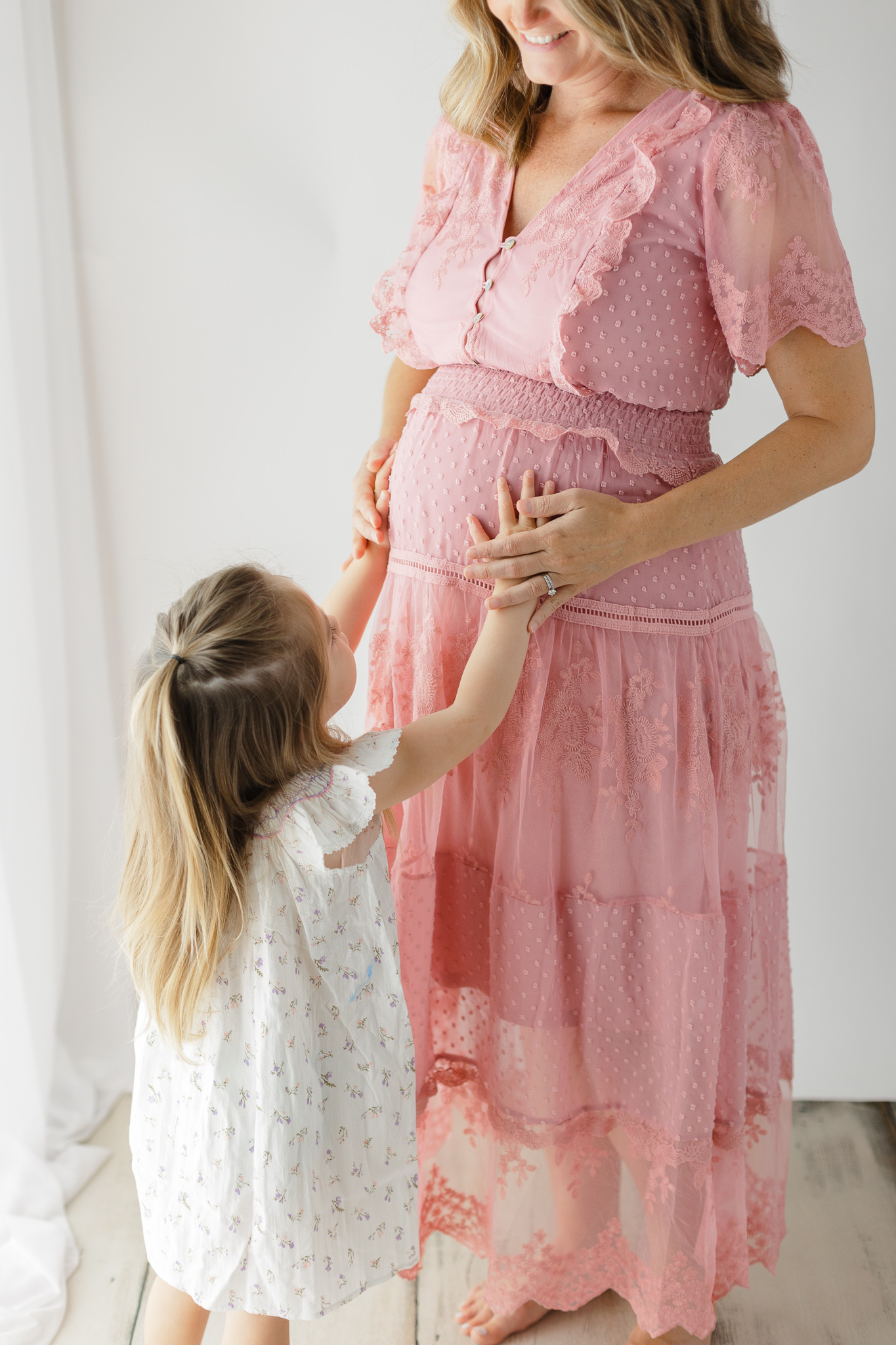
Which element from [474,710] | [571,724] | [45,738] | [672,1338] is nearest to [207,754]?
[474,710]

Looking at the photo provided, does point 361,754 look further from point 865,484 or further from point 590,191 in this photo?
point 865,484

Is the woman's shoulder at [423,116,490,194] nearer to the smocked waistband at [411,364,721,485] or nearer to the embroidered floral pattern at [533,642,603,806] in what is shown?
the smocked waistband at [411,364,721,485]

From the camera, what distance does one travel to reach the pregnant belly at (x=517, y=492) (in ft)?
3.74

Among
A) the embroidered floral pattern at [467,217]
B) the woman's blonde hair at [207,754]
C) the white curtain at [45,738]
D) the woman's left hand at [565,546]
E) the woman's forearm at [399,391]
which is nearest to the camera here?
the woman's blonde hair at [207,754]

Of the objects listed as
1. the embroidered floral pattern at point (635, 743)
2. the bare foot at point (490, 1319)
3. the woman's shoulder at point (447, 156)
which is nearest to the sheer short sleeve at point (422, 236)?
the woman's shoulder at point (447, 156)

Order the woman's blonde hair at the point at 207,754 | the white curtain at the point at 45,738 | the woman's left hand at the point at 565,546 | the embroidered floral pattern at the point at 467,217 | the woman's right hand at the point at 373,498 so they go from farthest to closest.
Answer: the white curtain at the point at 45,738 → the woman's right hand at the point at 373,498 → the embroidered floral pattern at the point at 467,217 → the woman's left hand at the point at 565,546 → the woman's blonde hair at the point at 207,754

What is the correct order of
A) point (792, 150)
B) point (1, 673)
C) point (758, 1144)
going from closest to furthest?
point (792, 150) → point (758, 1144) → point (1, 673)

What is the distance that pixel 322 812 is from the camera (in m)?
1.02

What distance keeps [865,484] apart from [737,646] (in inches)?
24.7

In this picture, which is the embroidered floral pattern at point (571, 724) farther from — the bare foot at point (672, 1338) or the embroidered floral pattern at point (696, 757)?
the bare foot at point (672, 1338)

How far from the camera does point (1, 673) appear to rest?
5.46 feet

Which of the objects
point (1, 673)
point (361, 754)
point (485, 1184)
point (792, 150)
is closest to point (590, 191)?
point (792, 150)

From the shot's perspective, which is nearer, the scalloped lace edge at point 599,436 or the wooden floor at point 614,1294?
the scalloped lace edge at point 599,436

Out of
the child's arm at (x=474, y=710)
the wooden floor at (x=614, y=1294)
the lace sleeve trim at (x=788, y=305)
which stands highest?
the lace sleeve trim at (x=788, y=305)
